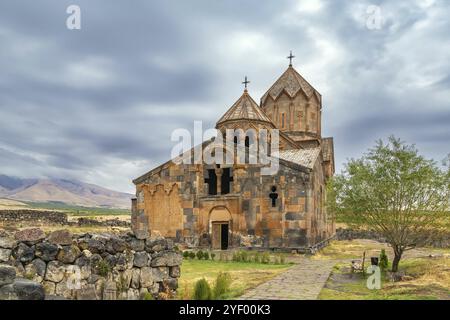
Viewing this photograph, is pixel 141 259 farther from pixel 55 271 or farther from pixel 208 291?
pixel 55 271

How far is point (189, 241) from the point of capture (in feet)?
67.1

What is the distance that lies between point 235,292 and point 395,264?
6.40 m

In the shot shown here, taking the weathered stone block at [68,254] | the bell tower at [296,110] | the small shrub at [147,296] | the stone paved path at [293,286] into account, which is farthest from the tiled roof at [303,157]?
the weathered stone block at [68,254]

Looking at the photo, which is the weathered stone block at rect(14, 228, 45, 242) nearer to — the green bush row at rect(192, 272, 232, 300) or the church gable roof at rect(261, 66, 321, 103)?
the green bush row at rect(192, 272, 232, 300)

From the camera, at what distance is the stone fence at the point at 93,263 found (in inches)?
252

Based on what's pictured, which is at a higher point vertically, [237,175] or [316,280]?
[237,175]

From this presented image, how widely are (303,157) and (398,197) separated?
9.22 metres

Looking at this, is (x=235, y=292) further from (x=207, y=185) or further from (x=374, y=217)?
(x=207, y=185)

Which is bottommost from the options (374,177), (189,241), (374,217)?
(189,241)

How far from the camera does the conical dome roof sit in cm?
2467

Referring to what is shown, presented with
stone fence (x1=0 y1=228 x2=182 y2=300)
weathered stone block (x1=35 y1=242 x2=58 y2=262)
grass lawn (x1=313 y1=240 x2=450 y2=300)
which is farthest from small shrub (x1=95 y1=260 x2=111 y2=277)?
grass lawn (x1=313 y1=240 x2=450 y2=300)

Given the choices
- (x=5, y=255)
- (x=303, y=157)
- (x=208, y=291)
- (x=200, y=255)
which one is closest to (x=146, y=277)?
(x=208, y=291)
